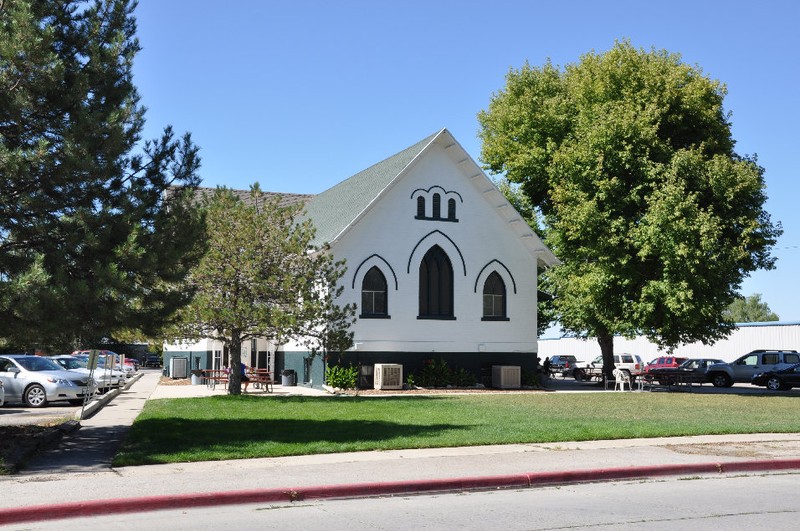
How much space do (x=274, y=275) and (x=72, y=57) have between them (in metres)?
12.0

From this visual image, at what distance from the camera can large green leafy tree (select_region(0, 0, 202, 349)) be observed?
1303 cm

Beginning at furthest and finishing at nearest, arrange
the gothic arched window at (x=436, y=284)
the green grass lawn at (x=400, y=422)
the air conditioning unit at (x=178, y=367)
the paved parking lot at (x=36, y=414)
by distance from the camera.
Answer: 1. the air conditioning unit at (x=178, y=367)
2. the gothic arched window at (x=436, y=284)
3. the paved parking lot at (x=36, y=414)
4. the green grass lawn at (x=400, y=422)

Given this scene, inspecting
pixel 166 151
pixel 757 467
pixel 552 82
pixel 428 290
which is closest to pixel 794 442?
pixel 757 467

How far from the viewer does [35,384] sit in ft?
81.4

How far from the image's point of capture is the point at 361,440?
50.2 feet

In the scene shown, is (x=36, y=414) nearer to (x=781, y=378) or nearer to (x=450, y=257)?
(x=450, y=257)

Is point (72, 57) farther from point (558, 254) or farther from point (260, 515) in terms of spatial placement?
point (558, 254)

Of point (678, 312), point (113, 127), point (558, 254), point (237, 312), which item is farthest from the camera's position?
point (558, 254)

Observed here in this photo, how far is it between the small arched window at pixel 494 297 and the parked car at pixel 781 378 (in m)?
16.2

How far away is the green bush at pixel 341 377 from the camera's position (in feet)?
102

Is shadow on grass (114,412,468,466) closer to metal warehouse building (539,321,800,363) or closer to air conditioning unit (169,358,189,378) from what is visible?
air conditioning unit (169,358,189,378)

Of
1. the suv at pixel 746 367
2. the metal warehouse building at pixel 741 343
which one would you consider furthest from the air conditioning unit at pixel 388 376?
the suv at pixel 746 367

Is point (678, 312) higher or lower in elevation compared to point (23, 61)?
lower

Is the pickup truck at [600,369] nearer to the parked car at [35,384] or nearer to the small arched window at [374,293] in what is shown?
the small arched window at [374,293]
